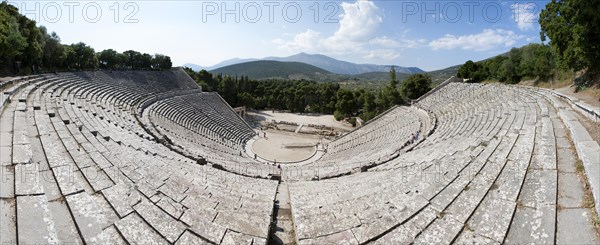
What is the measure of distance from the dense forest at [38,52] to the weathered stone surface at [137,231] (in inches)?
810

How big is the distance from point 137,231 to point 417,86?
40209 millimetres

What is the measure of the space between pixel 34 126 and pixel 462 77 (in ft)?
152

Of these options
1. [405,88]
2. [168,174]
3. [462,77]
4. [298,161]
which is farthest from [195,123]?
[462,77]

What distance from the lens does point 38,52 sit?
23.5m

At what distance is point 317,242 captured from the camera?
Result: 13.3 ft

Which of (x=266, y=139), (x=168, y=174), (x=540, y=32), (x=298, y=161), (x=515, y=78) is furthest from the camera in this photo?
(x=266, y=139)

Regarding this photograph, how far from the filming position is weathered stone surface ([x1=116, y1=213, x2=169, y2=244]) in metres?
3.55

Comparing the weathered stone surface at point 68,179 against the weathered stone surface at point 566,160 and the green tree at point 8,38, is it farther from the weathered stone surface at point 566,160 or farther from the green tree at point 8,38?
the green tree at point 8,38

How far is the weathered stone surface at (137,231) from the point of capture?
11.6 feet

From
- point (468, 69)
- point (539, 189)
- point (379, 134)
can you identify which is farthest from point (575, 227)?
point (468, 69)

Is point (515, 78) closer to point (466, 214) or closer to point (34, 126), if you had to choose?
point (466, 214)

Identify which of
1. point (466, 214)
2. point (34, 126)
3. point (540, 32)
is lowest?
point (466, 214)

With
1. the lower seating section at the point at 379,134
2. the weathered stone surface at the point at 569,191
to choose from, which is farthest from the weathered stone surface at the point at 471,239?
the lower seating section at the point at 379,134

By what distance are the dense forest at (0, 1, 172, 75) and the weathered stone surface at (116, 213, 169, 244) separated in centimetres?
2057
